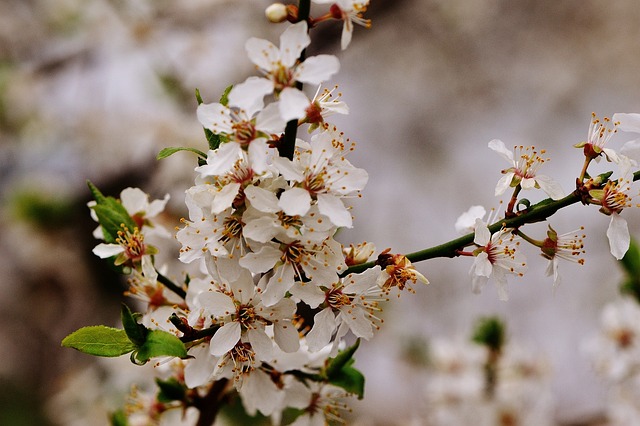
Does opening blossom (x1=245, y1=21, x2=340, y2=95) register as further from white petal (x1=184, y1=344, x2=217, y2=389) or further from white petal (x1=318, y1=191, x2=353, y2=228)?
white petal (x1=184, y1=344, x2=217, y2=389)

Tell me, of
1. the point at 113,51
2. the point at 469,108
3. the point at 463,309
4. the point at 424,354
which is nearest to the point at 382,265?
the point at 424,354

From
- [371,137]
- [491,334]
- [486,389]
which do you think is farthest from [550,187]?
[371,137]

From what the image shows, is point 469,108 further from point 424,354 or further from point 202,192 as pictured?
point 202,192

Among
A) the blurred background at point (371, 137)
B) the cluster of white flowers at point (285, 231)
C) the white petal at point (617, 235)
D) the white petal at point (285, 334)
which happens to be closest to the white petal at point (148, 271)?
the cluster of white flowers at point (285, 231)

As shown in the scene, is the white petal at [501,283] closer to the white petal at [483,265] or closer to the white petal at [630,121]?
the white petal at [483,265]

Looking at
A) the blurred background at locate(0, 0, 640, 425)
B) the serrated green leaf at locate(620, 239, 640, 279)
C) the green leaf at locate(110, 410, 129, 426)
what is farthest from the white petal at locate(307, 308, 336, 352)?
the blurred background at locate(0, 0, 640, 425)
